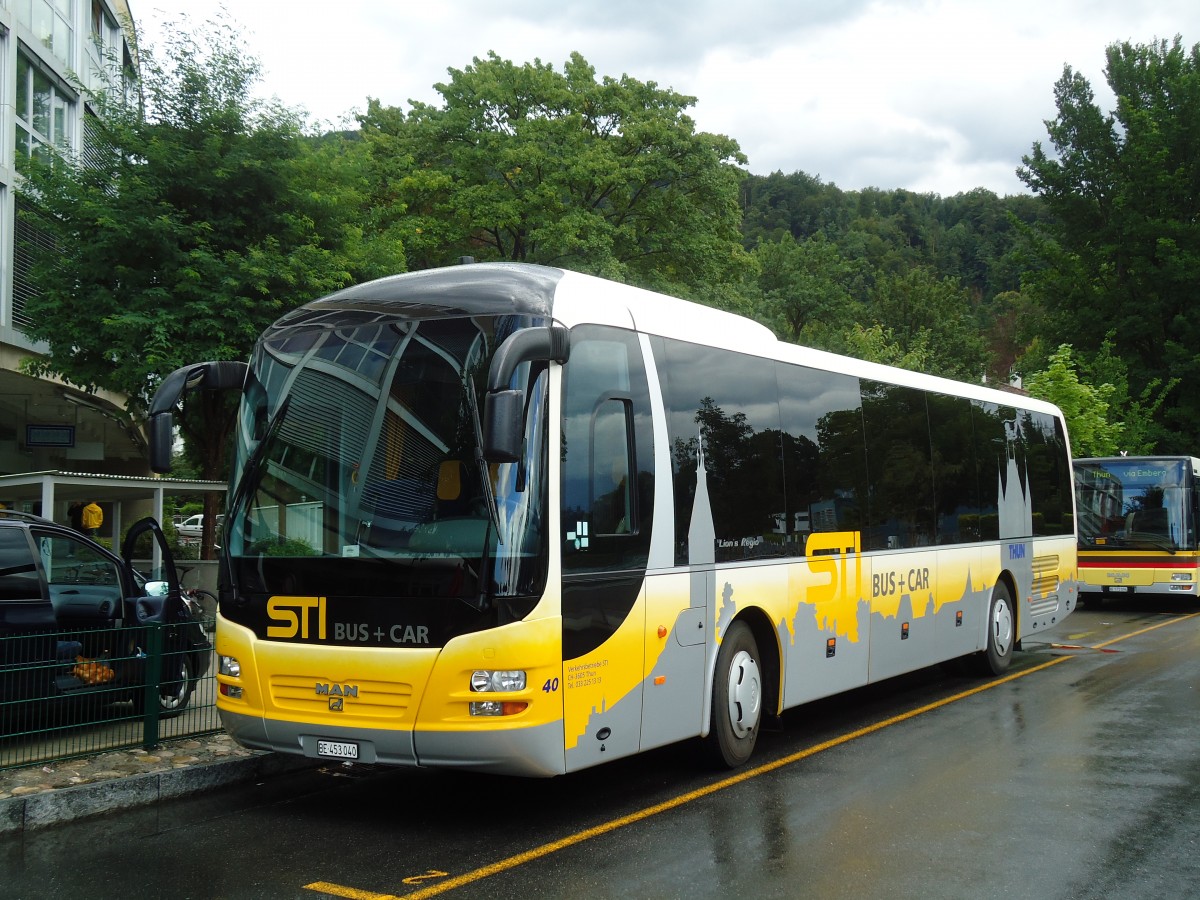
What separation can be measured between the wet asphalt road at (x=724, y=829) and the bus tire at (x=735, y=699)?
211 mm

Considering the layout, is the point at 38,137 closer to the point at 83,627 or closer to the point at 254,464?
the point at 83,627

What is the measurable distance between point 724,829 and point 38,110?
22331mm

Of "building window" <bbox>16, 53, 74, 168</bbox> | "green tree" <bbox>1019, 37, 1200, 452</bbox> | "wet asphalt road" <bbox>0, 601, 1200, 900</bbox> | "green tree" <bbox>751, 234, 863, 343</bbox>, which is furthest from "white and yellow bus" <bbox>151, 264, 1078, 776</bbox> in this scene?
"green tree" <bbox>751, 234, 863, 343</bbox>

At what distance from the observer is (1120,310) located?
134 feet

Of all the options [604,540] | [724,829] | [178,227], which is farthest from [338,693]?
[178,227]

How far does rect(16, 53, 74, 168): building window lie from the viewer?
2252 centimetres

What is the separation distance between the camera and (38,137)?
23.2m

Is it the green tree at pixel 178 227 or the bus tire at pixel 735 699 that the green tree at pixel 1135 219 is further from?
the bus tire at pixel 735 699

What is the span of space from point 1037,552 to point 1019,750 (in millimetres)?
6537

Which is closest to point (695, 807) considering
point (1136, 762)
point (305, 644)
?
point (305, 644)

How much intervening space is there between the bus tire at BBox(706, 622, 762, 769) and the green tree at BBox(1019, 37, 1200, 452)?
3397 centimetres

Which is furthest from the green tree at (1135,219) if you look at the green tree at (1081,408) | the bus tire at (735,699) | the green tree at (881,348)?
the bus tire at (735,699)

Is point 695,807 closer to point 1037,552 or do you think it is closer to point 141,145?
point 1037,552

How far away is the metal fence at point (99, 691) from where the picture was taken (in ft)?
25.3
